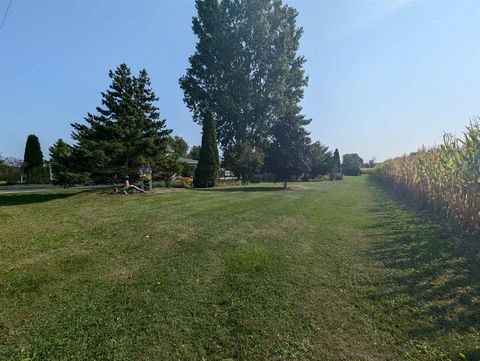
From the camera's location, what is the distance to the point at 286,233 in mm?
6223

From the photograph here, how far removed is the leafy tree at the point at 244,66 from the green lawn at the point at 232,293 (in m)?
22.1

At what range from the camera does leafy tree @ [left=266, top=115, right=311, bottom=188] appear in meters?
17.3

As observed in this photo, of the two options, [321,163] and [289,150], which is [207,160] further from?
[321,163]

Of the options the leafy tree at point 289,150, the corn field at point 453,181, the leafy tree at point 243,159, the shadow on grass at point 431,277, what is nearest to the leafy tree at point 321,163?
the leafy tree at point 243,159

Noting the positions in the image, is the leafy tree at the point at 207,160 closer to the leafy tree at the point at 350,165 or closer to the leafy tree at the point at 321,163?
the leafy tree at the point at 321,163

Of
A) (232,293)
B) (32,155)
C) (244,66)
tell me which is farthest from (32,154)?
(232,293)

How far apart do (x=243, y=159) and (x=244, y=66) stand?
9.26m

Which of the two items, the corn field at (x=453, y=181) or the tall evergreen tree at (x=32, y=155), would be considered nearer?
the corn field at (x=453, y=181)

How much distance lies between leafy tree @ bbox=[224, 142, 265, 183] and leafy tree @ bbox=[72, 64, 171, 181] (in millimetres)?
15364

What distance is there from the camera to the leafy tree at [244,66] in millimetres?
26312

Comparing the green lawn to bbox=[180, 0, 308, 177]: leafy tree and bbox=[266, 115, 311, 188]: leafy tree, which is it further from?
bbox=[180, 0, 308, 177]: leafy tree

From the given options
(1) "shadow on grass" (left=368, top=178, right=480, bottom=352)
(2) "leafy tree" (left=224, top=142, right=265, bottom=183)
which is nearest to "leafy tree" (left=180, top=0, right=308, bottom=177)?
(2) "leafy tree" (left=224, top=142, right=265, bottom=183)

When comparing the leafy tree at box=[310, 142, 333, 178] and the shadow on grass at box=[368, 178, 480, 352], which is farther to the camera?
the leafy tree at box=[310, 142, 333, 178]

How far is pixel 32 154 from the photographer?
26.9 metres
